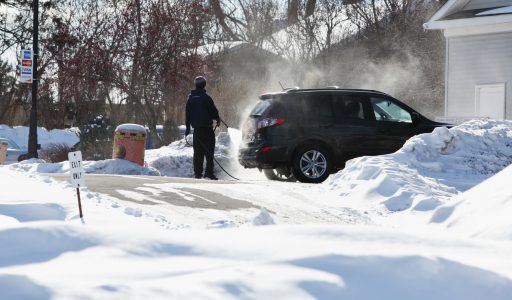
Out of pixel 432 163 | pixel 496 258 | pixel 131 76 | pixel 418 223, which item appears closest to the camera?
pixel 496 258

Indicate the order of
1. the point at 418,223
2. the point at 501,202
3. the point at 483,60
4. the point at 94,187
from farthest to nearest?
the point at 483,60
the point at 94,187
the point at 418,223
the point at 501,202

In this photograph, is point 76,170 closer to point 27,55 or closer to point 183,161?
point 183,161

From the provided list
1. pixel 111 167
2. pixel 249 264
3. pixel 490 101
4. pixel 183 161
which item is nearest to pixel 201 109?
pixel 111 167

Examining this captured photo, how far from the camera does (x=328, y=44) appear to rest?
170 ft

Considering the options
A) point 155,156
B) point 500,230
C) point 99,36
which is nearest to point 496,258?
point 500,230

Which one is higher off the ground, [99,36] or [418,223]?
[99,36]

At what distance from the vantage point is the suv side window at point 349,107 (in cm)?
1744

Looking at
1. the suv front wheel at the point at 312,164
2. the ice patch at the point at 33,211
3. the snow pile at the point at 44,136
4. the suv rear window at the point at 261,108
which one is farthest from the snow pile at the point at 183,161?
the snow pile at the point at 44,136

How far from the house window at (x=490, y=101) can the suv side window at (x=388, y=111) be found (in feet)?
31.3

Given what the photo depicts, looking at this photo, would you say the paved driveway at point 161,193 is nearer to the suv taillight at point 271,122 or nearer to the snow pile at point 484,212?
the suv taillight at point 271,122

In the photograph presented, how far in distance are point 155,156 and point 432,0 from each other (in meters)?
31.5

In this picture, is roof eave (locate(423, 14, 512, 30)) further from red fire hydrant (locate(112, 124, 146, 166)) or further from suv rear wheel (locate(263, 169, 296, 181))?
red fire hydrant (locate(112, 124, 146, 166))

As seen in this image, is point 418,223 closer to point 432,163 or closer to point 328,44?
point 432,163

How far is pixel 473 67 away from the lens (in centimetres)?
2722
